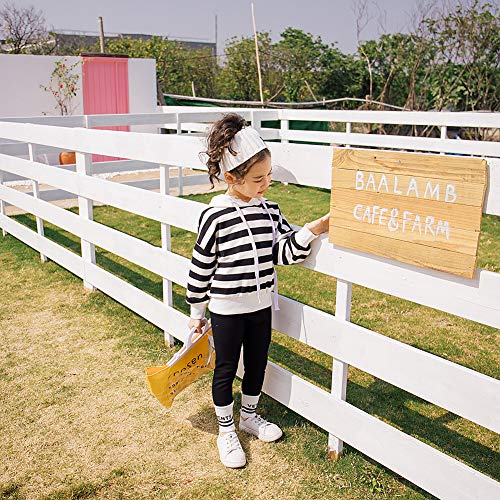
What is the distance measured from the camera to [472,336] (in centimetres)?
445

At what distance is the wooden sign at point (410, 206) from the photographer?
2.13m

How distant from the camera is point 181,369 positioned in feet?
10.3

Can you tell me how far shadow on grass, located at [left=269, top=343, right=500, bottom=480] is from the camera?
3.00m

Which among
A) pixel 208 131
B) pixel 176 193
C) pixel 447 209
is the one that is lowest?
pixel 176 193

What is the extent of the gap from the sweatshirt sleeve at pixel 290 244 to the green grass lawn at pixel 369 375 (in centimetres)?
93

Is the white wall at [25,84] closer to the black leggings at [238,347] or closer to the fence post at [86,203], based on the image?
the fence post at [86,203]

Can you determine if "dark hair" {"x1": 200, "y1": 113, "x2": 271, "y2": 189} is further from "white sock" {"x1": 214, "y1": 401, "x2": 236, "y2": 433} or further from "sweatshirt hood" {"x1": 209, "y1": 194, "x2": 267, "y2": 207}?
"white sock" {"x1": 214, "y1": 401, "x2": 236, "y2": 433}

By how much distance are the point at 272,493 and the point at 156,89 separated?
13043 mm

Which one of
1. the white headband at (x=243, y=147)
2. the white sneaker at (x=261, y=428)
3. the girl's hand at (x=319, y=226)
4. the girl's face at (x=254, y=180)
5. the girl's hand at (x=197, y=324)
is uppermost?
the white headband at (x=243, y=147)

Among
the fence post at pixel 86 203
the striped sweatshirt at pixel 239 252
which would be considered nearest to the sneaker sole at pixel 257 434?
the striped sweatshirt at pixel 239 252

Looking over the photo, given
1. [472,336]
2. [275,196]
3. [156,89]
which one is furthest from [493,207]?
[156,89]

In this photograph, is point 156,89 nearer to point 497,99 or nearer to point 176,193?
point 176,193

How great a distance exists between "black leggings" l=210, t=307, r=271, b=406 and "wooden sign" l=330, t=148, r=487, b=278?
1.91 ft

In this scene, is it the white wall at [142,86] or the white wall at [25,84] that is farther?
the white wall at [142,86]
